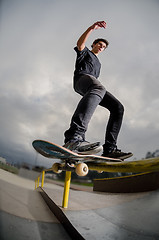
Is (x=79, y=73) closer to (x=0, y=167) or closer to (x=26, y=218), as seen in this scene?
(x=0, y=167)

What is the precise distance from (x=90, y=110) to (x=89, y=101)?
0.07 metres

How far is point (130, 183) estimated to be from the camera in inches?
42.9

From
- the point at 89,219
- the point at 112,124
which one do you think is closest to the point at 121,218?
the point at 89,219

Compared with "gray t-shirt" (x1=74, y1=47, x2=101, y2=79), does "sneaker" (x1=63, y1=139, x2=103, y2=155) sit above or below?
below

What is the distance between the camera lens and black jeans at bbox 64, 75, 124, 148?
92 cm

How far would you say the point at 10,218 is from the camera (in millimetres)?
767

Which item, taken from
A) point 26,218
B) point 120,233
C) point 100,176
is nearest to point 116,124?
point 100,176

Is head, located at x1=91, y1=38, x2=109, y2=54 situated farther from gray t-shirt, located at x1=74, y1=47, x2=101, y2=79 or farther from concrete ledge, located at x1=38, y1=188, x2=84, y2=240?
concrete ledge, located at x1=38, y1=188, x2=84, y2=240

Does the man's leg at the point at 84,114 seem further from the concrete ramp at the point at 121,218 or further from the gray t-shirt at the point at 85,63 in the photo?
the concrete ramp at the point at 121,218

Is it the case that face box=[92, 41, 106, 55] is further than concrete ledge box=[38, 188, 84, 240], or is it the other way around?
face box=[92, 41, 106, 55]

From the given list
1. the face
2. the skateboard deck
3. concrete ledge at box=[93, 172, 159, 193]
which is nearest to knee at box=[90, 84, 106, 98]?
the skateboard deck

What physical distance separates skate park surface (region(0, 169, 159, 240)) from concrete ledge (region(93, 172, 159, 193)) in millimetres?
42

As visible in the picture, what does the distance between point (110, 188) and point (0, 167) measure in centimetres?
102

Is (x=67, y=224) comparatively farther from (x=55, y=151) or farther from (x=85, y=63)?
(x=85, y=63)
